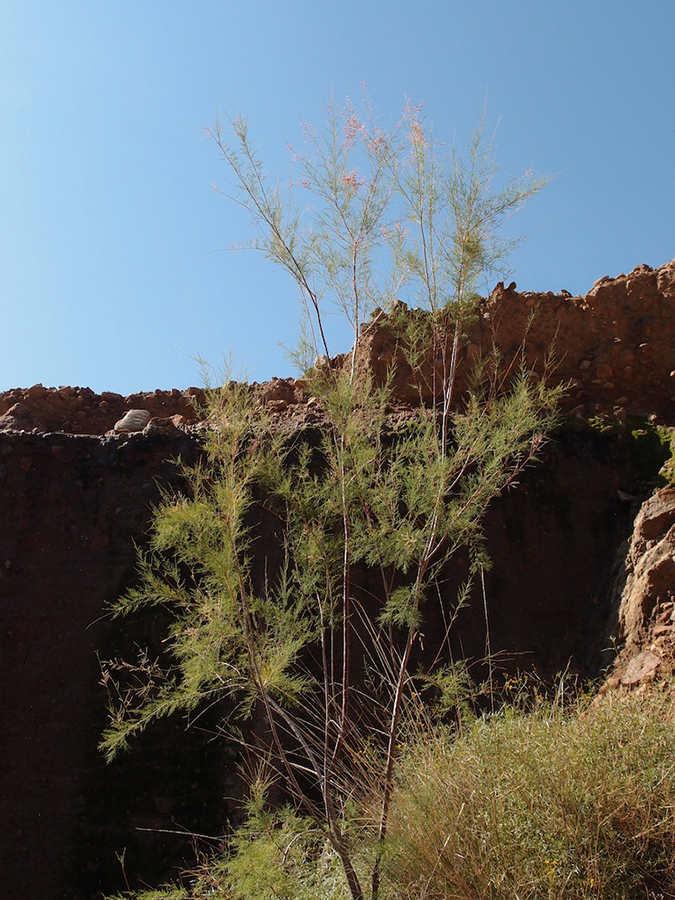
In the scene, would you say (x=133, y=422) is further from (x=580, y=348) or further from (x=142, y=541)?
(x=580, y=348)

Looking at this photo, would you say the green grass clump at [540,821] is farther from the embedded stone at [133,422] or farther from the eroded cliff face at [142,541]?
the embedded stone at [133,422]

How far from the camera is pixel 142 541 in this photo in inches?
324

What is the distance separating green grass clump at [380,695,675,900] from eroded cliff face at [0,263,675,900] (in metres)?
2.02

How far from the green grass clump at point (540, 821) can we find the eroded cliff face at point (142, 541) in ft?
6.63

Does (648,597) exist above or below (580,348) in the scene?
below

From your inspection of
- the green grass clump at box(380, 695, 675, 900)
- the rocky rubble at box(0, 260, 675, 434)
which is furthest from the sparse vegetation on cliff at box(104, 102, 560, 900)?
the rocky rubble at box(0, 260, 675, 434)

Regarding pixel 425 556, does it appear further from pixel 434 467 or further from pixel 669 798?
pixel 669 798

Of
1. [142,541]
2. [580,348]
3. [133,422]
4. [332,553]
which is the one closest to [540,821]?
[332,553]

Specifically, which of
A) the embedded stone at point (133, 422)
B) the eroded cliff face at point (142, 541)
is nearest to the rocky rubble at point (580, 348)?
the eroded cliff face at point (142, 541)

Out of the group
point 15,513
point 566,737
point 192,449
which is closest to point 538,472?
point 192,449

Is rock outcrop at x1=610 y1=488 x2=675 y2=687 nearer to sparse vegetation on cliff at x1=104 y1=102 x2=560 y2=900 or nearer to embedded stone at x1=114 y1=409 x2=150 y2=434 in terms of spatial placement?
sparse vegetation on cliff at x1=104 y1=102 x2=560 y2=900

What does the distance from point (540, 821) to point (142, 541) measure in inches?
201

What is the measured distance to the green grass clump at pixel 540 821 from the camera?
13.2ft

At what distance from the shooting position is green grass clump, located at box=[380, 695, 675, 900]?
4.04 metres
